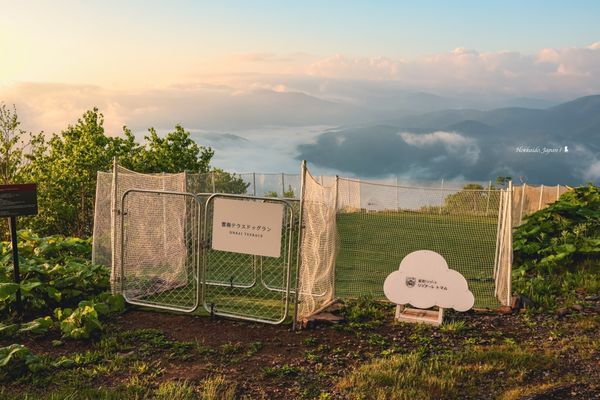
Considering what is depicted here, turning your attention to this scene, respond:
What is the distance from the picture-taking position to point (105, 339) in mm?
6660

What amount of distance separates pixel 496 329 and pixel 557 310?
4.25 feet

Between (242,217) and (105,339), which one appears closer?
(105,339)

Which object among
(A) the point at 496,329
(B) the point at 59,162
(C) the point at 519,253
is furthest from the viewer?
(B) the point at 59,162

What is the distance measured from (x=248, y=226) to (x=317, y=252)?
3.36 ft

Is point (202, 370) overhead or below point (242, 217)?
below

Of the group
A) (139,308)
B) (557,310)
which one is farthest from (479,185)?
(139,308)

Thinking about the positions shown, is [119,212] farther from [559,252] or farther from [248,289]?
[559,252]

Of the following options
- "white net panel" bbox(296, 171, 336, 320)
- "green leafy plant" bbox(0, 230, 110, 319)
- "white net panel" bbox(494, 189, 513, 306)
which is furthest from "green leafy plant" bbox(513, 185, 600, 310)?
"green leafy plant" bbox(0, 230, 110, 319)

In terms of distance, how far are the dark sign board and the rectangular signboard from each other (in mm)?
2310

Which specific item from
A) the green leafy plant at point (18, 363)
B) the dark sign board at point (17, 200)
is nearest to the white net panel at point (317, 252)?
the green leafy plant at point (18, 363)

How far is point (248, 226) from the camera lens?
718 cm

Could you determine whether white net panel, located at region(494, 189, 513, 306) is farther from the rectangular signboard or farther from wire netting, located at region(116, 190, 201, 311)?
wire netting, located at region(116, 190, 201, 311)

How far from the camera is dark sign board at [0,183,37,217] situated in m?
7.29

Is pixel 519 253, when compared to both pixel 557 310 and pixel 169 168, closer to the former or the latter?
pixel 557 310
